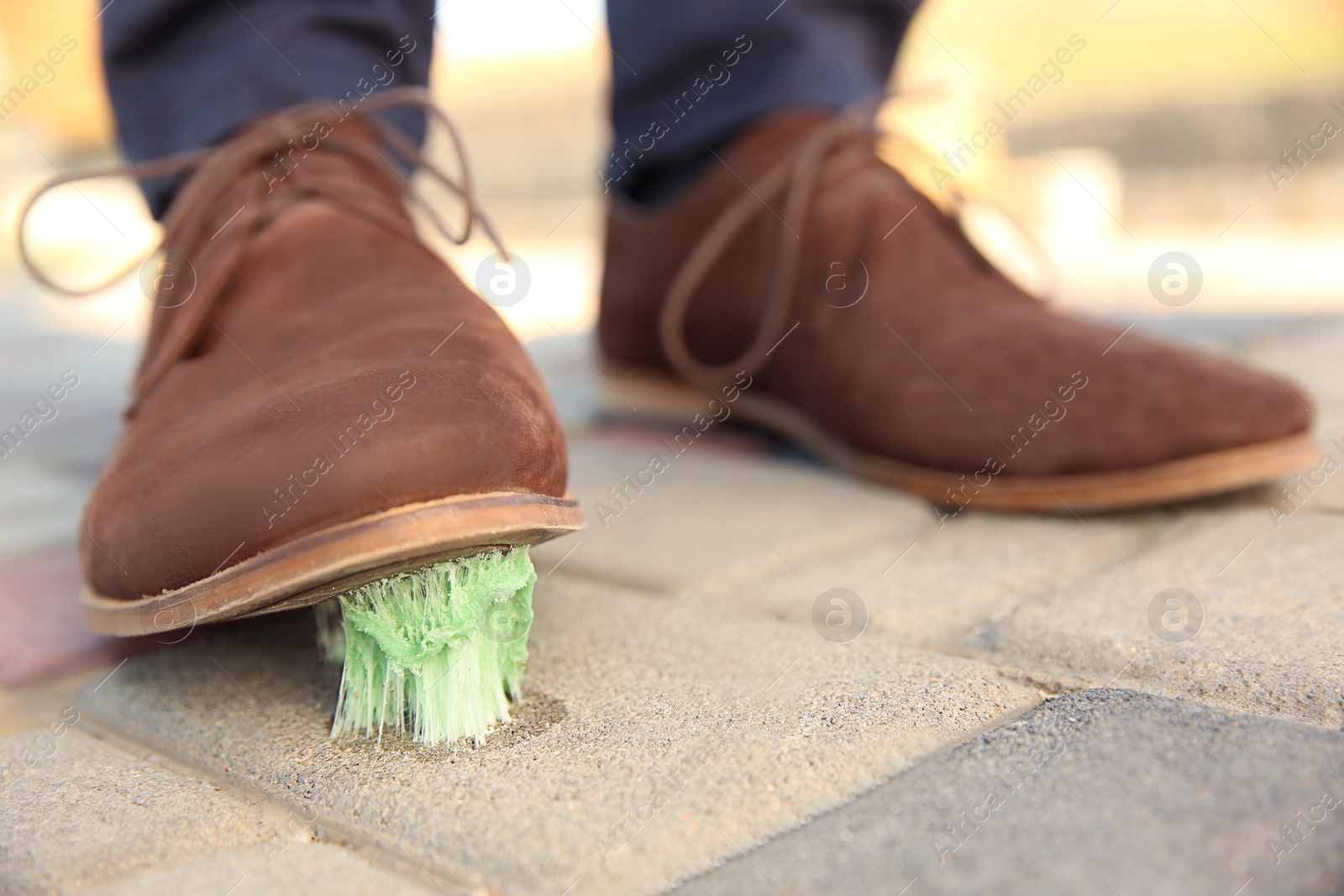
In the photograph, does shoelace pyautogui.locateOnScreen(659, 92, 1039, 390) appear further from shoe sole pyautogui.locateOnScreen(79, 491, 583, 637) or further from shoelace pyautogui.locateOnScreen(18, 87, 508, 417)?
shoe sole pyautogui.locateOnScreen(79, 491, 583, 637)

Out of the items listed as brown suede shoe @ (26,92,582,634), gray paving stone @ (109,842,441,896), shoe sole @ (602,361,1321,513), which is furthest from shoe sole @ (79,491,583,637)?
shoe sole @ (602,361,1321,513)

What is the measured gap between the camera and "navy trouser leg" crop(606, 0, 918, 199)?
1203 mm

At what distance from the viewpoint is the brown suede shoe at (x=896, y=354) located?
0.93 meters

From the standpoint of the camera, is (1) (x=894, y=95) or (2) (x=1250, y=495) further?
(1) (x=894, y=95)

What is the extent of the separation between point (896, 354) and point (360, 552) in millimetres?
649

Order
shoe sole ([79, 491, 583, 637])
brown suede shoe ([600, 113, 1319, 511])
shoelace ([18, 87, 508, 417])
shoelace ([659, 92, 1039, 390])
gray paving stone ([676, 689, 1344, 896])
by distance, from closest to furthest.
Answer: gray paving stone ([676, 689, 1344, 896]) → shoe sole ([79, 491, 583, 637]) → shoelace ([18, 87, 508, 417]) → brown suede shoe ([600, 113, 1319, 511]) → shoelace ([659, 92, 1039, 390])

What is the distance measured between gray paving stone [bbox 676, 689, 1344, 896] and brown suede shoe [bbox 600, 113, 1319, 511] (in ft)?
1.44

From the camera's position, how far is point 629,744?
0.58 meters

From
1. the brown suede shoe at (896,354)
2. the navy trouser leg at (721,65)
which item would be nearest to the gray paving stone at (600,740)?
the brown suede shoe at (896,354)

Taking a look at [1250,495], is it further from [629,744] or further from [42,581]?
[42,581]

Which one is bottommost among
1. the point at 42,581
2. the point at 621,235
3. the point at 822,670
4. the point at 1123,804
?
the point at 42,581

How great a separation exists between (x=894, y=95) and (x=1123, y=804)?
913mm

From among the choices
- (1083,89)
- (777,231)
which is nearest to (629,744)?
(777,231)

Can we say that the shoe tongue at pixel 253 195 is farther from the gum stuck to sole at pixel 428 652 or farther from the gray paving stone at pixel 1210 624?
the gray paving stone at pixel 1210 624
